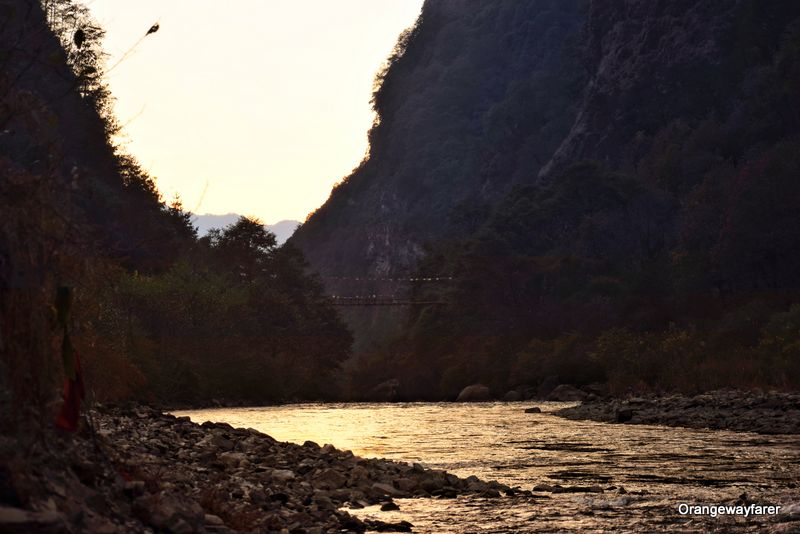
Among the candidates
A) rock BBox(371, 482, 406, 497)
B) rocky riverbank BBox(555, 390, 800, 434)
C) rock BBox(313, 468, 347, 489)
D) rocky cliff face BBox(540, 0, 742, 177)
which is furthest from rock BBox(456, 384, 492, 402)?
rocky cliff face BBox(540, 0, 742, 177)

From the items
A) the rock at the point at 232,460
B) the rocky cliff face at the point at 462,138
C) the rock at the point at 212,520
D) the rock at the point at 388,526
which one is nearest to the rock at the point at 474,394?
the rock at the point at 232,460

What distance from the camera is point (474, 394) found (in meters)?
68.6

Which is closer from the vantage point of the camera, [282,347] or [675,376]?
[675,376]

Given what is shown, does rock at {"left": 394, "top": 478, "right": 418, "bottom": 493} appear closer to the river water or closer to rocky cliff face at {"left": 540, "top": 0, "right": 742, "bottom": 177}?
the river water

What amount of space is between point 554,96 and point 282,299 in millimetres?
88778

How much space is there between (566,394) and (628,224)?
39790mm

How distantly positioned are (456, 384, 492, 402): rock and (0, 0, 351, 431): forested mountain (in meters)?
10.7

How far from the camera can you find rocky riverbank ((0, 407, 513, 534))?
9.63 meters

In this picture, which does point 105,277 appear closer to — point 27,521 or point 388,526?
point 27,521

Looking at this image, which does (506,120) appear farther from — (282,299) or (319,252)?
(282,299)

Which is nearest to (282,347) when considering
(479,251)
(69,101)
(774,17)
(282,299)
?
(282,299)

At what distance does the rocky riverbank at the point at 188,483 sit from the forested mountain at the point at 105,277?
2.45ft

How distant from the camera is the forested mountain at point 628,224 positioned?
65.2 m

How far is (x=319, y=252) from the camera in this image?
19762 centimetres
